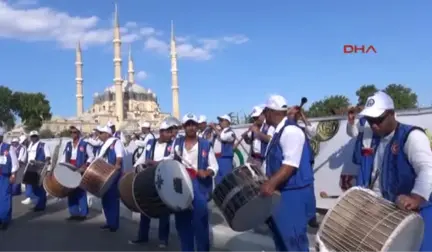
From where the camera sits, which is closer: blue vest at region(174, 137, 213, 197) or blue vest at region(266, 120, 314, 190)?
blue vest at region(266, 120, 314, 190)

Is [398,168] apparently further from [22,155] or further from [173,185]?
[22,155]

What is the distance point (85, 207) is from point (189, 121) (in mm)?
5424

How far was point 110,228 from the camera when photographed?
9.41 metres

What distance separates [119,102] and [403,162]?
7737 cm

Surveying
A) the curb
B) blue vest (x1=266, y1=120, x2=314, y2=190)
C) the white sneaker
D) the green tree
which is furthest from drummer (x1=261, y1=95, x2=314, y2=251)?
the green tree

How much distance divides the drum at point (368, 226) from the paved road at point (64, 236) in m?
3.78

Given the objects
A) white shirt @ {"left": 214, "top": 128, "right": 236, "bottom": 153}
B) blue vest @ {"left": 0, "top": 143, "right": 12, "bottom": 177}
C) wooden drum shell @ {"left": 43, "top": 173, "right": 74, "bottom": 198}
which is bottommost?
wooden drum shell @ {"left": 43, "top": 173, "right": 74, "bottom": 198}

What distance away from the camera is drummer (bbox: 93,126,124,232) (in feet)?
29.1

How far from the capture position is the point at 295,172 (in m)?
4.57

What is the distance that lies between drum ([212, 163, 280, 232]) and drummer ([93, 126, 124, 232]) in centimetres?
408

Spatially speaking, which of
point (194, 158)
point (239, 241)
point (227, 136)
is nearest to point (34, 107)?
point (227, 136)

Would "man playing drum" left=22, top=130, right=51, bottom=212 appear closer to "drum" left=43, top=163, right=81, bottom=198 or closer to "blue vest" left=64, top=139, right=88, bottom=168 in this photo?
"blue vest" left=64, top=139, right=88, bottom=168

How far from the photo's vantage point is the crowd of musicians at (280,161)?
3.63m

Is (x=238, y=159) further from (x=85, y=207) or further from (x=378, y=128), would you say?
(x=378, y=128)
